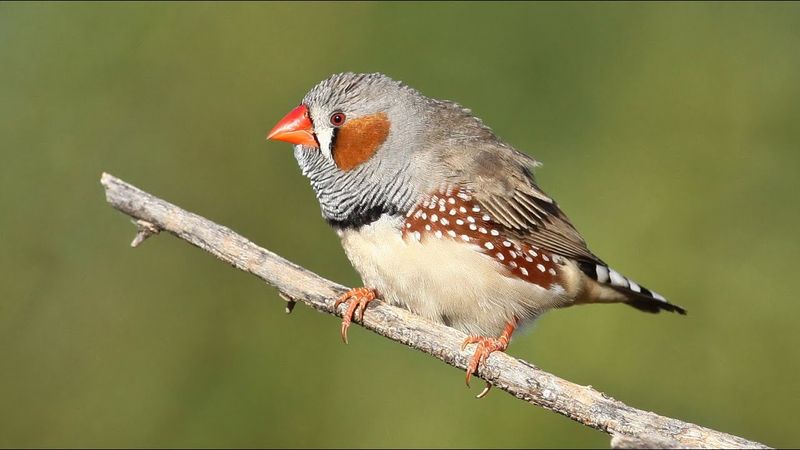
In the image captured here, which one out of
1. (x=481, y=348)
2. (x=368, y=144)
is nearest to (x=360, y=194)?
(x=368, y=144)

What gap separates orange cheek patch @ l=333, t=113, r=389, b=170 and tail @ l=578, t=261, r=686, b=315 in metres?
1.09

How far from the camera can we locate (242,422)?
6.14 meters

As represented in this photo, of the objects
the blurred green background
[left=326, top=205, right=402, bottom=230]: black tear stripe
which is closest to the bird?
[left=326, top=205, right=402, bottom=230]: black tear stripe

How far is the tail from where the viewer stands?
179 inches

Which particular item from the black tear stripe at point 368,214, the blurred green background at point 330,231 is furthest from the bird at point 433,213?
the blurred green background at point 330,231

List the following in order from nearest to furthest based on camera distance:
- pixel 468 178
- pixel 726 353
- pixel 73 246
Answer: pixel 468 178 < pixel 726 353 < pixel 73 246

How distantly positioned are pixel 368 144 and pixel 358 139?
0.16ft

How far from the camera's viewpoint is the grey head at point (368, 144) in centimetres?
414

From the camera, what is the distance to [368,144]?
4.25 meters

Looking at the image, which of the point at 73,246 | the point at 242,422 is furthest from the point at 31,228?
the point at 242,422

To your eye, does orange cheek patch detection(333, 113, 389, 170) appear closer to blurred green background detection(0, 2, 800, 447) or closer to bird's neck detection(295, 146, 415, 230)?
bird's neck detection(295, 146, 415, 230)

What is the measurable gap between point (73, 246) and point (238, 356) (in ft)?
4.26

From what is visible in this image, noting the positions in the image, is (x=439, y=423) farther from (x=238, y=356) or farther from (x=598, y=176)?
(x=598, y=176)

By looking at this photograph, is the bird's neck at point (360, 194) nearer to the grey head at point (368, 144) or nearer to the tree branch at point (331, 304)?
the grey head at point (368, 144)
